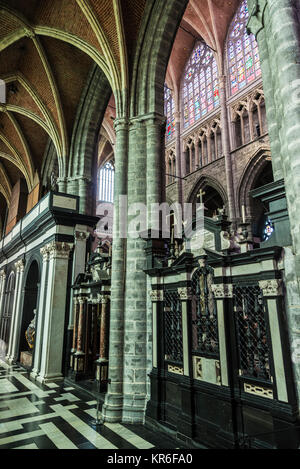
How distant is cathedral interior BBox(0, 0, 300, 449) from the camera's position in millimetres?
3789

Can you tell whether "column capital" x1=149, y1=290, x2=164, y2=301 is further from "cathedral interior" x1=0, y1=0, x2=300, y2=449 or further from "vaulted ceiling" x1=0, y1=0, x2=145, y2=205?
"vaulted ceiling" x1=0, y1=0, x2=145, y2=205

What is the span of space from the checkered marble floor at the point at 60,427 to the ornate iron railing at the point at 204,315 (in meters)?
1.49

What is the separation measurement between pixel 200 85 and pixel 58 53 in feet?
36.7

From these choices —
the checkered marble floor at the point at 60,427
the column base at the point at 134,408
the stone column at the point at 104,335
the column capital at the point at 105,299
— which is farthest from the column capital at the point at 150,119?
the checkered marble floor at the point at 60,427

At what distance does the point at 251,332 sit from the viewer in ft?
13.8

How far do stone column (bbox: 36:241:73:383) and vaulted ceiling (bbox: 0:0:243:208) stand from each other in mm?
4037

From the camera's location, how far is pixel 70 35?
9195 millimetres

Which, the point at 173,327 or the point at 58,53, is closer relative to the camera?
the point at 173,327

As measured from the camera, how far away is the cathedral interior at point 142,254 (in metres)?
3.79

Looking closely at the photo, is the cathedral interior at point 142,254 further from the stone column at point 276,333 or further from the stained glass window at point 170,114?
the stained glass window at point 170,114

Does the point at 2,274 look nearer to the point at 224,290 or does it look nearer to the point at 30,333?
the point at 30,333

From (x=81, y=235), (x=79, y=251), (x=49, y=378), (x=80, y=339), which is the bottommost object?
(x=49, y=378)

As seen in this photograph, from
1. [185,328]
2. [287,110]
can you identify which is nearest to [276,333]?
[185,328]

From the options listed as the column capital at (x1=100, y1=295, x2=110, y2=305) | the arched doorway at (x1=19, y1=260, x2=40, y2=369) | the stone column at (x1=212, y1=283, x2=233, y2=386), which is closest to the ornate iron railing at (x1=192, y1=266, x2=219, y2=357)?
the stone column at (x1=212, y1=283, x2=233, y2=386)
